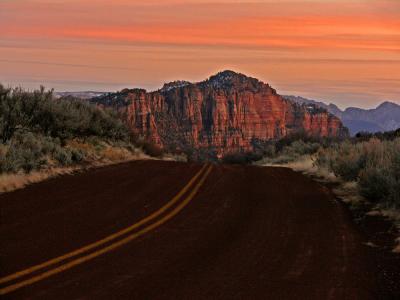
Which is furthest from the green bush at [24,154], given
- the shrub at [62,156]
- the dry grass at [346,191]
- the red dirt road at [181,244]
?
the dry grass at [346,191]

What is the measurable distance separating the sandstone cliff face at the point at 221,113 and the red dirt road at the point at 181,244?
95.7 meters

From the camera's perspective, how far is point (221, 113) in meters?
156

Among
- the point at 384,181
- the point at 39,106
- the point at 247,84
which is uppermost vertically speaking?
the point at 247,84

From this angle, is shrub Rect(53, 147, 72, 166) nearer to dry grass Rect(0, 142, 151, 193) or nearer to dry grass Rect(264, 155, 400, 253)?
dry grass Rect(0, 142, 151, 193)

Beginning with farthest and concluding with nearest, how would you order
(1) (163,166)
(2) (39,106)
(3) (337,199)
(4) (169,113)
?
(4) (169,113)
(1) (163,166)
(2) (39,106)
(3) (337,199)

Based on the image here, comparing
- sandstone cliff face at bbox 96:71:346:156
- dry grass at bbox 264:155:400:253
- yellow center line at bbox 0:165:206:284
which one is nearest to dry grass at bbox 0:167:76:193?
yellow center line at bbox 0:165:206:284

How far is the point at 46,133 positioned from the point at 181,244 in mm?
12689

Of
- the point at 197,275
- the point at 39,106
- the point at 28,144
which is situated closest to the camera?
the point at 197,275

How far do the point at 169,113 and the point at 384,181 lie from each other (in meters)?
129

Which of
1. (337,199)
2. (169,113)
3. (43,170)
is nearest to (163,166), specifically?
(43,170)

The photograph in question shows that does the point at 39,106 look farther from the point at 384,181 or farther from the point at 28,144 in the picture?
the point at 384,181

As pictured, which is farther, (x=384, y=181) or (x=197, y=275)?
(x=384, y=181)

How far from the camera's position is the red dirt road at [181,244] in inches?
251

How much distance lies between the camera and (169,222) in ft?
33.3
